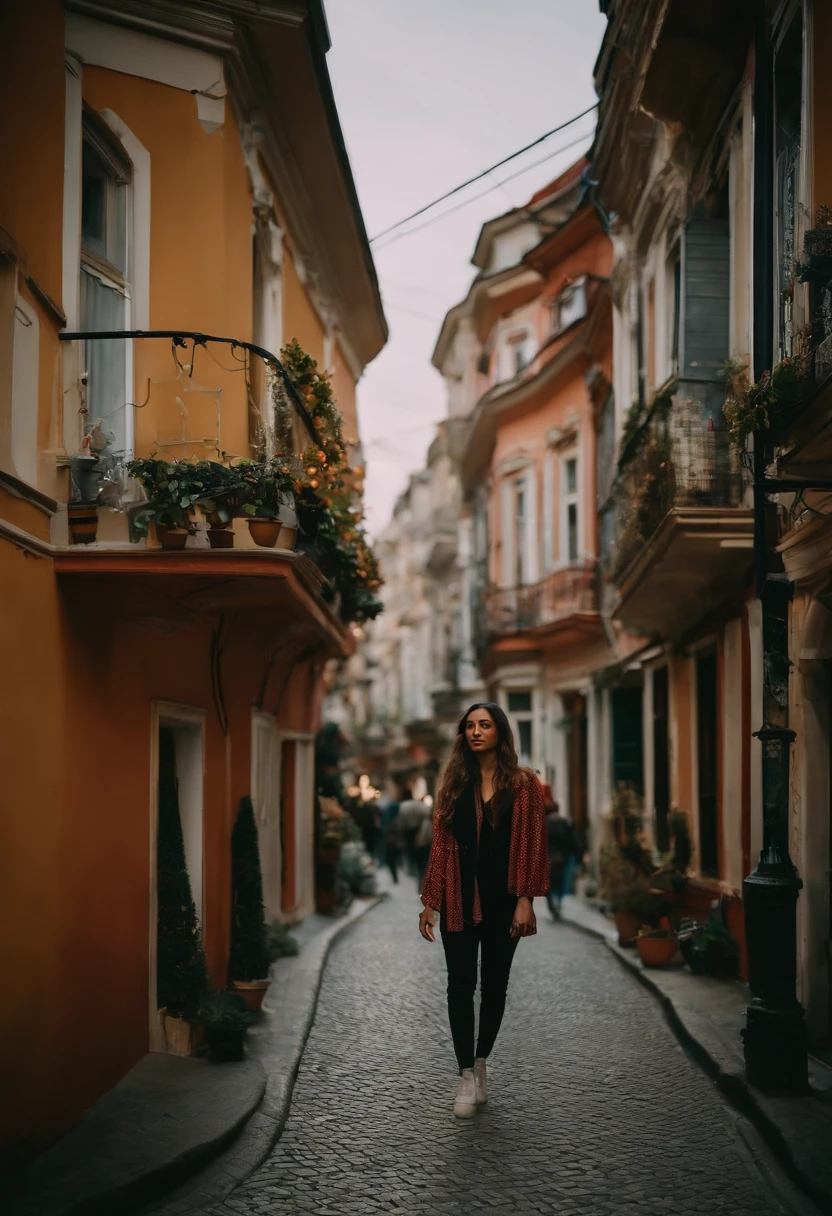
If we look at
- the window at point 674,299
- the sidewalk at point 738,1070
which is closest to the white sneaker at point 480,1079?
the sidewalk at point 738,1070

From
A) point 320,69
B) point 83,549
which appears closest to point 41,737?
point 83,549

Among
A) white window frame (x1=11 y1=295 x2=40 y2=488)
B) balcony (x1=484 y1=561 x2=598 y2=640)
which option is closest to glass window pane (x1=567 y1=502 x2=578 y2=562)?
balcony (x1=484 y1=561 x2=598 y2=640)

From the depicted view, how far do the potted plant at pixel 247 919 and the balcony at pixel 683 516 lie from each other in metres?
4.24

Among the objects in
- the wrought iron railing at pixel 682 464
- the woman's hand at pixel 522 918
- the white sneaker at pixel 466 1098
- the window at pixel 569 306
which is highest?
the window at pixel 569 306

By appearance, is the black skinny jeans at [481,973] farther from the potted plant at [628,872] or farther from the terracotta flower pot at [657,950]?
the potted plant at [628,872]

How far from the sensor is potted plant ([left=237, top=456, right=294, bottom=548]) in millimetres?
7828

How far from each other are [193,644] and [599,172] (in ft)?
31.9

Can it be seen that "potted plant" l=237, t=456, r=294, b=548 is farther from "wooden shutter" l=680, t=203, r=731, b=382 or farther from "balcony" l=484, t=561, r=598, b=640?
"balcony" l=484, t=561, r=598, b=640

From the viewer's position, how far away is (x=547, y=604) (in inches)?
994

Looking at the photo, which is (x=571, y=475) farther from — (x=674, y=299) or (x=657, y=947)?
(x=657, y=947)

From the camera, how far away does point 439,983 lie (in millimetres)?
12016

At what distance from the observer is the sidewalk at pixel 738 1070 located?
615 cm

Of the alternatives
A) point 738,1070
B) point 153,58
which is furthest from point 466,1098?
point 153,58

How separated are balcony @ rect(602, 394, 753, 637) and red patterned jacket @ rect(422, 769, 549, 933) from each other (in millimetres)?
4710
